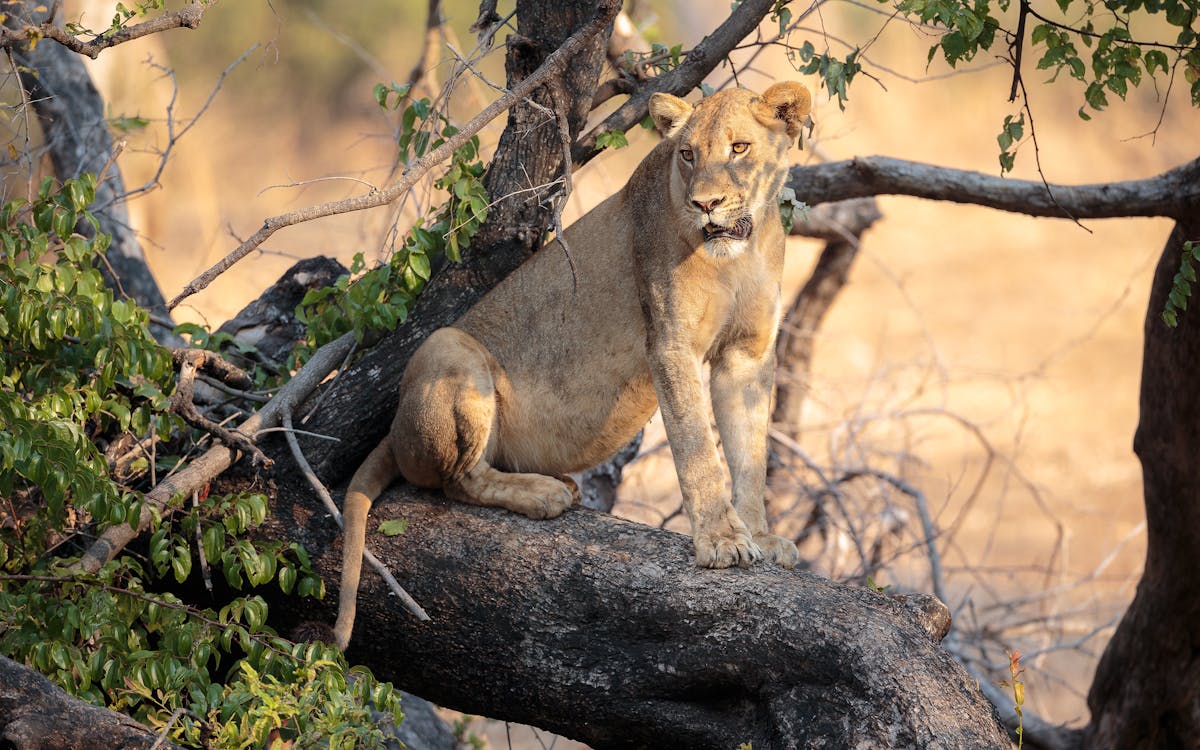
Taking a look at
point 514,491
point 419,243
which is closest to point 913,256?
point 419,243

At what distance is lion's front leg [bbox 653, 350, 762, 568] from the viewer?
353 cm

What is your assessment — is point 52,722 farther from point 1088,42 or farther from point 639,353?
point 1088,42

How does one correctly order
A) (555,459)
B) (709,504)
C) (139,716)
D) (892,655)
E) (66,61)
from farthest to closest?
(66,61) → (555,459) → (709,504) → (139,716) → (892,655)

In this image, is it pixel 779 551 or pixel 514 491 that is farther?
pixel 514 491

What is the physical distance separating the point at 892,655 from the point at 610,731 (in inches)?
32.9

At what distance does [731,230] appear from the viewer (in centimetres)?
366

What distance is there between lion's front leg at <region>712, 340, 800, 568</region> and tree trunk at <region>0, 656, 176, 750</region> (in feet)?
6.10

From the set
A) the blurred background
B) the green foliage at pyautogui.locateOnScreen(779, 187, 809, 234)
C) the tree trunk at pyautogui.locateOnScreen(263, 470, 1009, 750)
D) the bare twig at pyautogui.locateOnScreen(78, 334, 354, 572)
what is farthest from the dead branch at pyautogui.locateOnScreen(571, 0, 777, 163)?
the blurred background

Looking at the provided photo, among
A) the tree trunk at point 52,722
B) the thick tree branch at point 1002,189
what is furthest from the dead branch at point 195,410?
the thick tree branch at point 1002,189

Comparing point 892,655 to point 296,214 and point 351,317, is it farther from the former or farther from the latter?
point 351,317

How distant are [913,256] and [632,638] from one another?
14196mm

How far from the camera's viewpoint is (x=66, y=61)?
584cm

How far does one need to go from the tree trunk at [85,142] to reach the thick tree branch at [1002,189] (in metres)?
2.91

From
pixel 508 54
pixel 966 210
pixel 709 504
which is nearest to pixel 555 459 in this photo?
pixel 709 504
